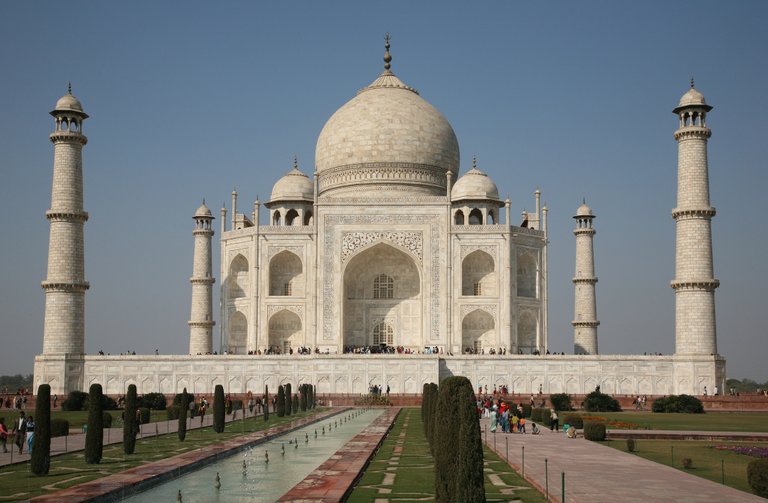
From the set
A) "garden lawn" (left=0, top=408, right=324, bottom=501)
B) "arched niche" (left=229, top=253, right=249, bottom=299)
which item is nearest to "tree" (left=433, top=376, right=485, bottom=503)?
"garden lawn" (left=0, top=408, right=324, bottom=501)

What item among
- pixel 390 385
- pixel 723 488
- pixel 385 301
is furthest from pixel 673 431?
pixel 385 301

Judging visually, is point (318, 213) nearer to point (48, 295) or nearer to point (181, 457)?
point (48, 295)

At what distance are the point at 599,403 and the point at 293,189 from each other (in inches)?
562

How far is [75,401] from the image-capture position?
24250 mm

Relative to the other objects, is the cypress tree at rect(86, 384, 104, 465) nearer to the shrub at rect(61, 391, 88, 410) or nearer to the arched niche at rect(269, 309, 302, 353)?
the shrub at rect(61, 391, 88, 410)

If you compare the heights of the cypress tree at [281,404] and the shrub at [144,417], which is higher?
the cypress tree at [281,404]

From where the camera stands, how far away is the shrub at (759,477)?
28.6 ft

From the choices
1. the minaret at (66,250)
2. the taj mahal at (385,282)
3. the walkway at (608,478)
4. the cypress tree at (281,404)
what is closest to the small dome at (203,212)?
the taj mahal at (385,282)

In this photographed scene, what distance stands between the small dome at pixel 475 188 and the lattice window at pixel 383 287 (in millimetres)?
3431

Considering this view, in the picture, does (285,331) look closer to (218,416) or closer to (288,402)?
(288,402)

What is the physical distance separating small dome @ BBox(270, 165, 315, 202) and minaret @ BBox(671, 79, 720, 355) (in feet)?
41.8

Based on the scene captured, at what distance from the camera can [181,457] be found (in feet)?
38.4

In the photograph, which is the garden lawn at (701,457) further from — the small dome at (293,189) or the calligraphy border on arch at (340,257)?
the small dome at (293,189)

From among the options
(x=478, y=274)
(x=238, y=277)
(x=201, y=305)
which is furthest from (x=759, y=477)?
(x=201, y=305)
